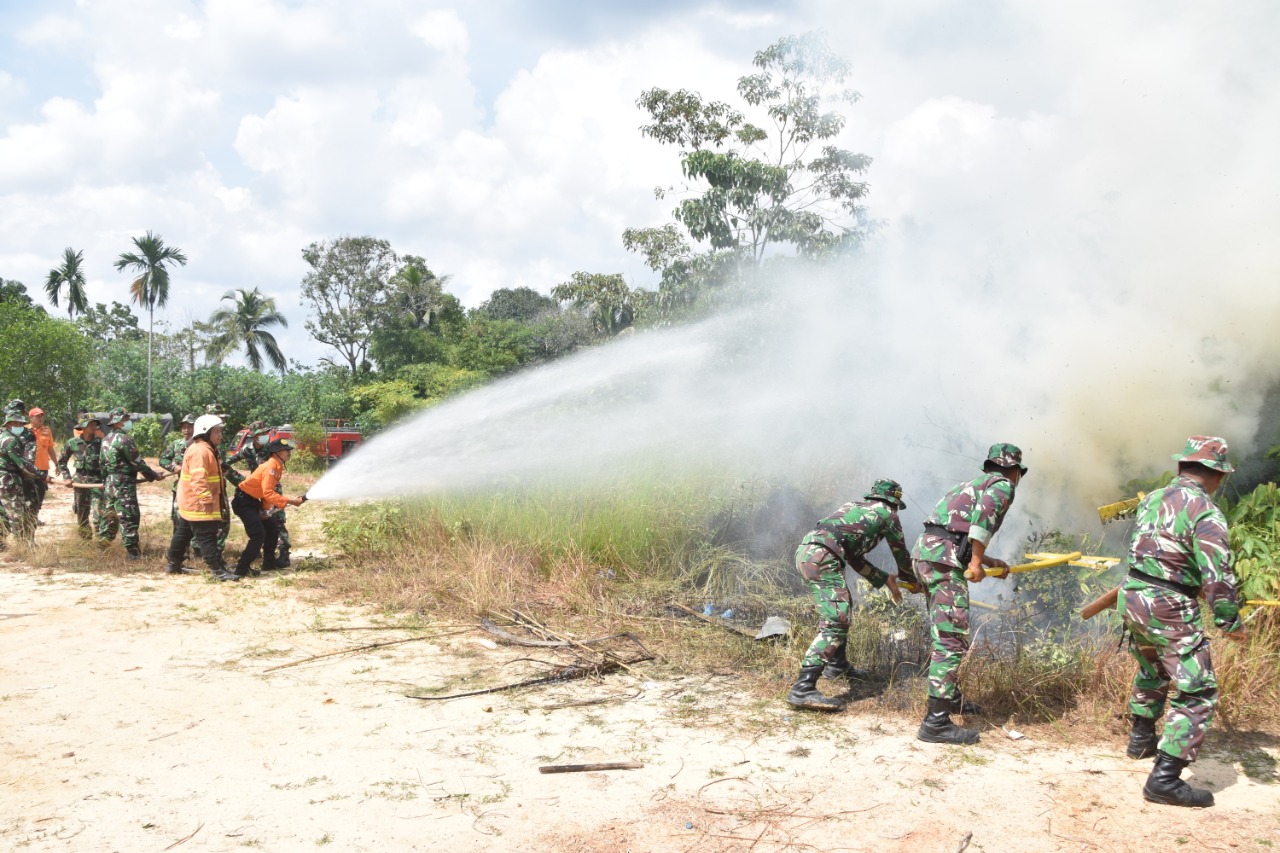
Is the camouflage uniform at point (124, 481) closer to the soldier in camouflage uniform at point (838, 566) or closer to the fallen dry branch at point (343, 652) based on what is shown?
the fallen dry branch at point (343, 652)

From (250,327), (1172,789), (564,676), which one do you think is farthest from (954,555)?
(250,327)

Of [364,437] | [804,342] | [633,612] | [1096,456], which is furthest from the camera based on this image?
[364,437]

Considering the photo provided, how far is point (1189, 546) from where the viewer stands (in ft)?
14.3

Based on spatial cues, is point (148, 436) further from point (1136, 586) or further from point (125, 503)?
point (1136, 586)

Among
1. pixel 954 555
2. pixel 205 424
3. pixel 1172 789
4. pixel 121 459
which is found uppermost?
pixel 205 424

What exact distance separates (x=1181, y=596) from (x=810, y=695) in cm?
214

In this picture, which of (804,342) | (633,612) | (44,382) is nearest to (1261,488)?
(633,612)

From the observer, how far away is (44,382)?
92.0 ft

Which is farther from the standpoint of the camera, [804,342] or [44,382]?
[44,382]

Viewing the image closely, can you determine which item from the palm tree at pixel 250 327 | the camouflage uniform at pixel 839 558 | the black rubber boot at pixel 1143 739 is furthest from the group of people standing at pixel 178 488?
the palm tree at pixel 250 327

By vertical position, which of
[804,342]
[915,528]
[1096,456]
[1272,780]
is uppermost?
[804,342]

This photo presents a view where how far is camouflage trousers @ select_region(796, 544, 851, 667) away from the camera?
566cm

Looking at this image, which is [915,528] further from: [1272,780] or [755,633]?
[1272,780]

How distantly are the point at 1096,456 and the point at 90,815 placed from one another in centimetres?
866
